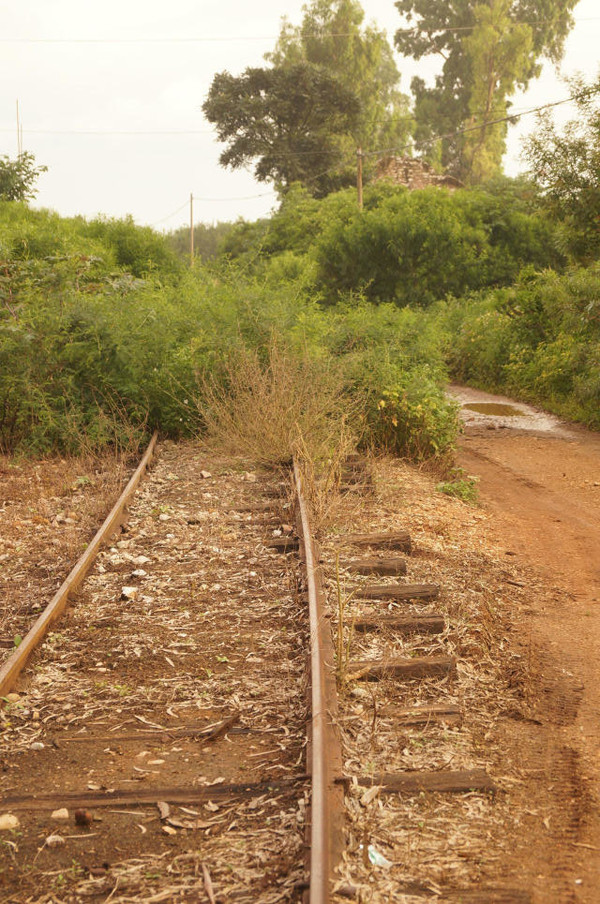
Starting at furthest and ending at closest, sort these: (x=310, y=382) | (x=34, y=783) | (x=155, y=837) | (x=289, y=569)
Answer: (x=310, y=382) < (x=289, y=569) < (x=34, y=783) < (x=155, y=837)

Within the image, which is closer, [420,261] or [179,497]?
[179,497]

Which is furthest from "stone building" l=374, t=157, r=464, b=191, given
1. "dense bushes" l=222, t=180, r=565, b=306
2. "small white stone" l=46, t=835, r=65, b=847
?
"small white stone" l=46, t=835, r=65, b=847

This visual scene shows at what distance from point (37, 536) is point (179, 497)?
62.1 inches

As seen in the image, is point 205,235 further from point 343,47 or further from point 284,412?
point 284,412

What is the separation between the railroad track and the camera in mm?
3232

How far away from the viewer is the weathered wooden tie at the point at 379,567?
654 centimetres

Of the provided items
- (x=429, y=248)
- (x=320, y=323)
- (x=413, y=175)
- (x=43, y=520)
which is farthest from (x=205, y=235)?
(x=43, y=520)

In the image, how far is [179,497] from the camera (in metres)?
9.05

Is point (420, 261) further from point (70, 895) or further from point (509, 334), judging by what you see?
point (70, 895)

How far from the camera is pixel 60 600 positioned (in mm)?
5801

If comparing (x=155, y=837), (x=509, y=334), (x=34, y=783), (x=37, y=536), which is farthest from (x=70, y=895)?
(x=509, y=334)

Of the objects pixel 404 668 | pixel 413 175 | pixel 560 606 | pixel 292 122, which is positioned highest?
pixel 292 122

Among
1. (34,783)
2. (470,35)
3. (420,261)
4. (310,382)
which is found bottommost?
(34,783)

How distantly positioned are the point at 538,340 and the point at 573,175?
6.07 m
